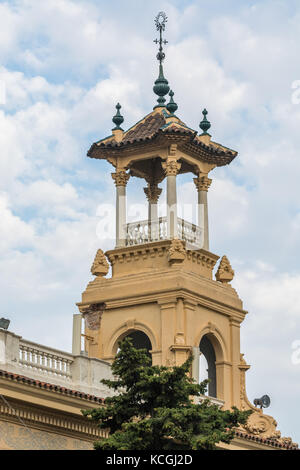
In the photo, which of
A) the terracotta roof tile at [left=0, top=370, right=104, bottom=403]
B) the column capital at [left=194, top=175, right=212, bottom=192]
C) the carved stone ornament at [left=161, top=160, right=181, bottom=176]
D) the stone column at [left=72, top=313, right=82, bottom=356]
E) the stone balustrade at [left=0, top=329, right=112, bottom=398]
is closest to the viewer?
the terracotta roof tile at [left=0, top=370, right=104, bottom=403]

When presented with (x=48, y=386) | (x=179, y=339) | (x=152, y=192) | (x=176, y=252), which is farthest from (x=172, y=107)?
(x=48, y=386)

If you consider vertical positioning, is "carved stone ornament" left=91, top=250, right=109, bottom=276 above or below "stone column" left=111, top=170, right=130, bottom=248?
below

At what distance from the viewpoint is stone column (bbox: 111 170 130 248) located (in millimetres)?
47812

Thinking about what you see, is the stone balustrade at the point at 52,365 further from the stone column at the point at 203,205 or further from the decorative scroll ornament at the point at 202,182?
the decorative scroll ornament at the point at 202,182

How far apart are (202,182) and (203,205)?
0.86 meters

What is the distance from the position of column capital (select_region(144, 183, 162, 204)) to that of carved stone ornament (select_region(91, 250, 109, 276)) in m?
3.89

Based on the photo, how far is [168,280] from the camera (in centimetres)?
4525

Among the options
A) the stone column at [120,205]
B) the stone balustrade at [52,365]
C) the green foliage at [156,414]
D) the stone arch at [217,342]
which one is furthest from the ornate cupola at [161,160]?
the green foliage at [156,414]

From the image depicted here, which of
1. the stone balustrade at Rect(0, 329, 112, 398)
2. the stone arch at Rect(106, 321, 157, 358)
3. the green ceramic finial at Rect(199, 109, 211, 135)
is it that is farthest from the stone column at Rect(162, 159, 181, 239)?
the stone balustrade at Rect(0, 329, 112, 398)

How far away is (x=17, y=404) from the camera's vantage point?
33.7 metres

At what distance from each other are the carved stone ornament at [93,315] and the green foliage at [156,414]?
13.8 meters

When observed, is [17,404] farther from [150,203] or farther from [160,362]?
[150,203]

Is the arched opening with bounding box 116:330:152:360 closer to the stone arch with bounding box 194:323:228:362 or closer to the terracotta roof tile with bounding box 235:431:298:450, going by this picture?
the stone arch with bounding box 194:323:228:362
